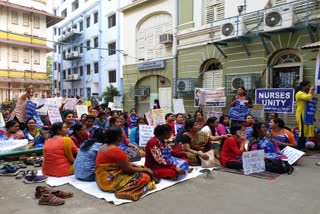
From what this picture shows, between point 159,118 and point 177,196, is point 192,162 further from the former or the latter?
point 159,118

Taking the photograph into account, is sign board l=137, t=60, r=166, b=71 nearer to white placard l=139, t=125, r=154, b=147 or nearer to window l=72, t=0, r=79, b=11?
white placard l=139, t=125, r=154, b=147

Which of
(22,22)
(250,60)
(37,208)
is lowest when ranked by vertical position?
(37,208)

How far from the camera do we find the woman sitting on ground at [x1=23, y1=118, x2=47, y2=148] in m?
6.84

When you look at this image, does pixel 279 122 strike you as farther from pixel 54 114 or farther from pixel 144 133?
pixel 54 114

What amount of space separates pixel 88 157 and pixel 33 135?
2.97 meters

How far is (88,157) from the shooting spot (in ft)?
15.5

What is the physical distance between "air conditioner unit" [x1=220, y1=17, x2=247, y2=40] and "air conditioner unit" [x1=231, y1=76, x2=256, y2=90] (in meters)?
1.57

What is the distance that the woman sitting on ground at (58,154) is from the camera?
16.4 feet

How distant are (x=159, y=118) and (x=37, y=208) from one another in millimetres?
5120

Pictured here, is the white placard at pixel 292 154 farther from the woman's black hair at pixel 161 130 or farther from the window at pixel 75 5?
the window at pixel 75 5

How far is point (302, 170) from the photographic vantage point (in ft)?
18.6

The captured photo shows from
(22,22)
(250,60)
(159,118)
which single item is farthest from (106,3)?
(159,118)

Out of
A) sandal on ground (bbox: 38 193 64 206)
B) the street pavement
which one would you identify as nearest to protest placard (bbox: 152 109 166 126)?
the street pavement

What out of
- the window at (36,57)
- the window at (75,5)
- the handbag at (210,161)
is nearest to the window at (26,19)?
the window at (36,57)
